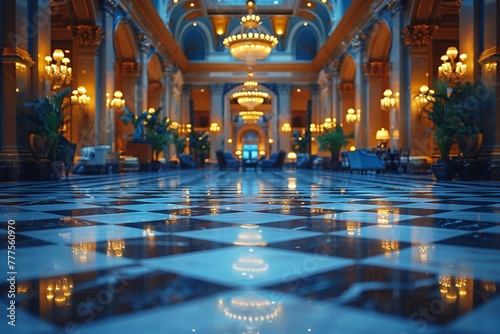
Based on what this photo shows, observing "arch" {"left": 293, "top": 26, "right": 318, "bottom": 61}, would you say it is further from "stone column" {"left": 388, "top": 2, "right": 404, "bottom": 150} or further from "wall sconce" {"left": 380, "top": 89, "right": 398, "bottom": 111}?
"wall sconce" {"left": 380, "top": 89, "right": 398, "bottom": 111}

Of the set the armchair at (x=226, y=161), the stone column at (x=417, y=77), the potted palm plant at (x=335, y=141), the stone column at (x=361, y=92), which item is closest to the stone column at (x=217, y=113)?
the armchair at (x=226, y=161)

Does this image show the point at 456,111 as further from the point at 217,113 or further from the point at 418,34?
the point at 217,113

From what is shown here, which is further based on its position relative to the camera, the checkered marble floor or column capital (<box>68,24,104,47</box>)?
column capital (<box>68,24,104,47</box>)

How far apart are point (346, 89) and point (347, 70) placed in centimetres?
87

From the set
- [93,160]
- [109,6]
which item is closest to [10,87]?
[93,160]

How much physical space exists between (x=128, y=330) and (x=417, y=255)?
1.00m

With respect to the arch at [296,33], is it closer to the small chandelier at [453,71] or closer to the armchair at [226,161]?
the armchair at [226,161]

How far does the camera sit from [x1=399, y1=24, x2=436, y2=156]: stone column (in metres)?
11.3

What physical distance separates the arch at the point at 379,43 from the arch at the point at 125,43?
786 cm

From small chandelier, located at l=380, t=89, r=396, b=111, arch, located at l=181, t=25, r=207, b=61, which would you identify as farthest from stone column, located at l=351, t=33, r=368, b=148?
arch, located at l=181, t=25, r=207, b=61

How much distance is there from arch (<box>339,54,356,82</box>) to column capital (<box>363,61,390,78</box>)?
2995mm

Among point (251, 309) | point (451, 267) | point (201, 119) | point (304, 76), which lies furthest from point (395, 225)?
point (201, 119)

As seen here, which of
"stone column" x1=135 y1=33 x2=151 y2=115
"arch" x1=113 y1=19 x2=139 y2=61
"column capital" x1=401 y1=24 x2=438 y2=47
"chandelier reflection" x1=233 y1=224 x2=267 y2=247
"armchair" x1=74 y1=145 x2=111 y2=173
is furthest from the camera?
"stone column" x1=135 y1=33 x2=151 y2=115

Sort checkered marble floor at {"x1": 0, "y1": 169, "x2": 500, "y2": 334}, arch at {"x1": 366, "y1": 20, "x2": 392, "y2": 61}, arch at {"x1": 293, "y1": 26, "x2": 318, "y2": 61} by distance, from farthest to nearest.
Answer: arch at {"x1": 293, "y1": 26, "x2": 318, "y2": 61} → arch at {"x1": 366, "y1": 20, "x2": 392, "y2": 61} → checkered marble floor at {"x1": 0, "y1": 169, "x2": 500, "y2": 334}
